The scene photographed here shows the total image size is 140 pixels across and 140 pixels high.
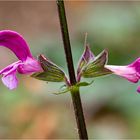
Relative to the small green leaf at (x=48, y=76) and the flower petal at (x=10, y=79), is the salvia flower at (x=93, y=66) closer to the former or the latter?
the small green leaf at (x=48, y=76)

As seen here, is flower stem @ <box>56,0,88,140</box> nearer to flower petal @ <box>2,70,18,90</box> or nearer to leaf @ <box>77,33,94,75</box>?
leaf @ <box>77,33,94,75</box>

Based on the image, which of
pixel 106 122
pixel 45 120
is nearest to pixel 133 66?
pixel 106 122

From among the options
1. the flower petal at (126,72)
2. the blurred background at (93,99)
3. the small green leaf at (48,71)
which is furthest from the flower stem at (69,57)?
the blurred background at (93,99)

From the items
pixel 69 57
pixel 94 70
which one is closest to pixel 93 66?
pixel 94 70

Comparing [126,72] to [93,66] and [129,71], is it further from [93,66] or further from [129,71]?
[93,66]

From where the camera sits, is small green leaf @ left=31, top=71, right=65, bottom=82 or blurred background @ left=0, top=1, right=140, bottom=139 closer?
small green leaf @ left=31, top=71, right=65, bottom=82

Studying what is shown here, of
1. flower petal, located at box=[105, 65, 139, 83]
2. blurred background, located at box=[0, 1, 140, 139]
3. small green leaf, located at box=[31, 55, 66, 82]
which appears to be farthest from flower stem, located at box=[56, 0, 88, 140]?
blurred background, located at box=[0, 1, 140, 139]

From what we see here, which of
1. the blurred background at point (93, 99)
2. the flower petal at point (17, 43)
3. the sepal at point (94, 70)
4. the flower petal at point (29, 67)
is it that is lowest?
the blurred background at point (93, 99)

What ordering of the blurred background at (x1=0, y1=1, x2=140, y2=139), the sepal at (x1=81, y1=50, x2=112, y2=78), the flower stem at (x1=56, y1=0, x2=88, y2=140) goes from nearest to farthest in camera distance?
the flower stem at (x1=56, y1=0, x2=88, y2=140) < the sepal at (x1=81, y1=50, x2=112, y2=78) < the blurred background at (x1=0, y1=1, x2=140, y2=139)
